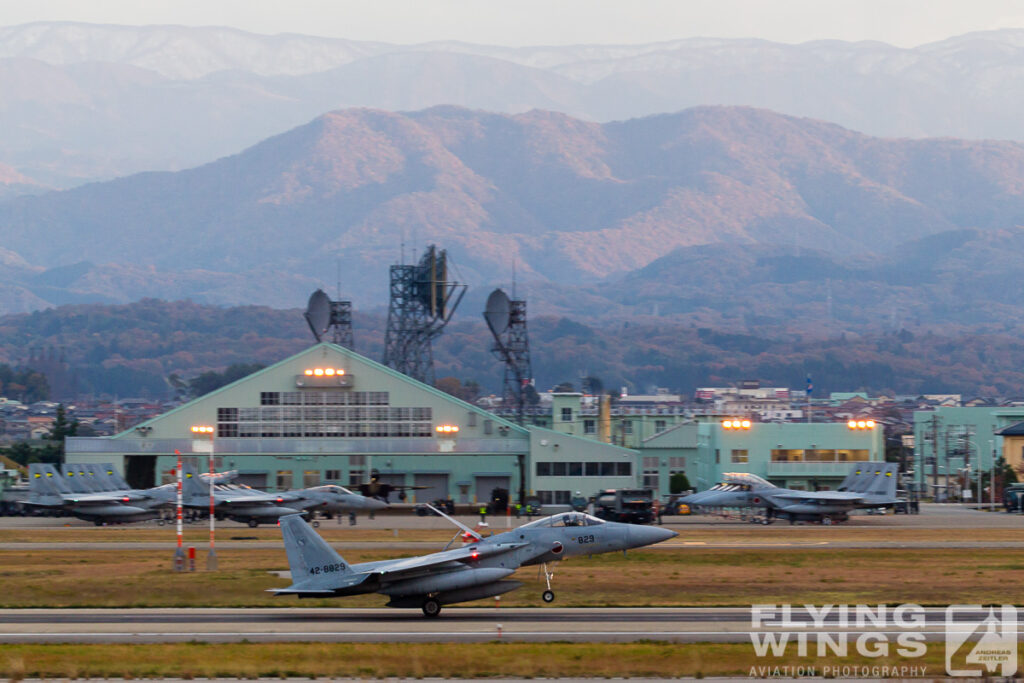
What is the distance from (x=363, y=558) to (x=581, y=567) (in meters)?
10.1

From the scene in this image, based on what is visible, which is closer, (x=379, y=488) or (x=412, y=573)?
(x=412, y=573)

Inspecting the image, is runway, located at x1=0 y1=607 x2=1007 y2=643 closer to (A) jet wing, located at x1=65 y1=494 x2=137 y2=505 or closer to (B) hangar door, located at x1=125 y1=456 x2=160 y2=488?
(A) jet wing, located at x1=65 y1=494 x2=137 y2=505

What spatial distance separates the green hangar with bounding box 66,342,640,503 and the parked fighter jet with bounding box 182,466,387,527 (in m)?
19.3

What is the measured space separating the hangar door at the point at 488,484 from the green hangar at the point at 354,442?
3.1 inches

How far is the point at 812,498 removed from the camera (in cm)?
8288

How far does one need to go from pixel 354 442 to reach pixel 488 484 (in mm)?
11742

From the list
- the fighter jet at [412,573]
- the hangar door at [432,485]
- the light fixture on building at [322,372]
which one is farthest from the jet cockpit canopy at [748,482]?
the fighter jet at [412,573]

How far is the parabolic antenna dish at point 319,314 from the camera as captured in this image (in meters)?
130

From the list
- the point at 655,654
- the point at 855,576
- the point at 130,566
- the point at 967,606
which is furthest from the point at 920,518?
the point at 655,654

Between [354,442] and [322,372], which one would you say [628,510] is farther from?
[322,372]

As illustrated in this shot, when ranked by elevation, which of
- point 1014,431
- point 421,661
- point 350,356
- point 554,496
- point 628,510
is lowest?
point 421,661

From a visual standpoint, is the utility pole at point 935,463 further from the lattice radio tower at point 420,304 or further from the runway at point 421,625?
the runway at point 421,625

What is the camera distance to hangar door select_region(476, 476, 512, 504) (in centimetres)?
10381

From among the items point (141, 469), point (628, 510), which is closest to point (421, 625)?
point (628, 510)
